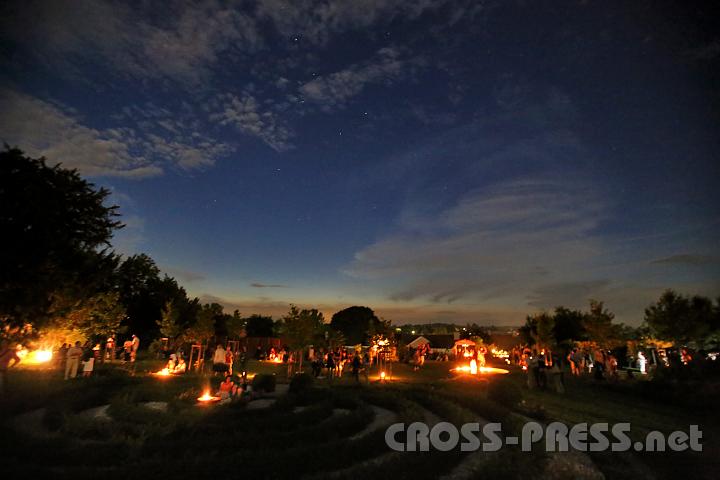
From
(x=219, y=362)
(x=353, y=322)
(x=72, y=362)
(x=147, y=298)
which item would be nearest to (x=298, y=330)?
(x=219, y=362)

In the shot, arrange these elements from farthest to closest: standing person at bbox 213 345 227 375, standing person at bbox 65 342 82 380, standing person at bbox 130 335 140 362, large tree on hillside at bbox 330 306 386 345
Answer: large tree on hillside at bbox 330 306 386 345 → standing person at bbox 130 335 140 362 → standing person at bbox 65 342 82 380 → standing person at bbox 213 345 227 375

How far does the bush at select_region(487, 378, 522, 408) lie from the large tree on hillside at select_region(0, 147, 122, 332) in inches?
873

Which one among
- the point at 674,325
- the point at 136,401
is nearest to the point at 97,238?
the point at 136,401

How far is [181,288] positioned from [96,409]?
168ft

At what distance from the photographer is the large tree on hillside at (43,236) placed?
18.4m

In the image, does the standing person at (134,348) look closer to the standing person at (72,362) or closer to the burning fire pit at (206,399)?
the standing person at (72,362)

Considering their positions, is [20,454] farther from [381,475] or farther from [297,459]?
[381,475]

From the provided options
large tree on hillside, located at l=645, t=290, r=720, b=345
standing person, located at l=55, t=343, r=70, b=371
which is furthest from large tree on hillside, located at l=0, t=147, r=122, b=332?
large tree on hillside, located at l=645, t=290, r=720, b=345

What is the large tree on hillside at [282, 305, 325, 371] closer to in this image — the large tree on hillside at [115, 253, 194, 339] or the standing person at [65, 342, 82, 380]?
the standing person at [65, 342, 82, 380]

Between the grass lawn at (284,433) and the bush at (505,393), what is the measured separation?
1.8 inches

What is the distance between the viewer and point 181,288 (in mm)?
63531

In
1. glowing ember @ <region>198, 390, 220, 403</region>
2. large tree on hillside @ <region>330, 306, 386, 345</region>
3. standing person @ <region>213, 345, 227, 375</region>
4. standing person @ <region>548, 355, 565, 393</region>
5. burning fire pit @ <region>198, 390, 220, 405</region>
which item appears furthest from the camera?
large tree on hillside @ <region>330, 306, 386, 345</region>

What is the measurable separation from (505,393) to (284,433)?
10516 millimetres

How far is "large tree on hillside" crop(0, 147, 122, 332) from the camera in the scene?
18.4 meters
